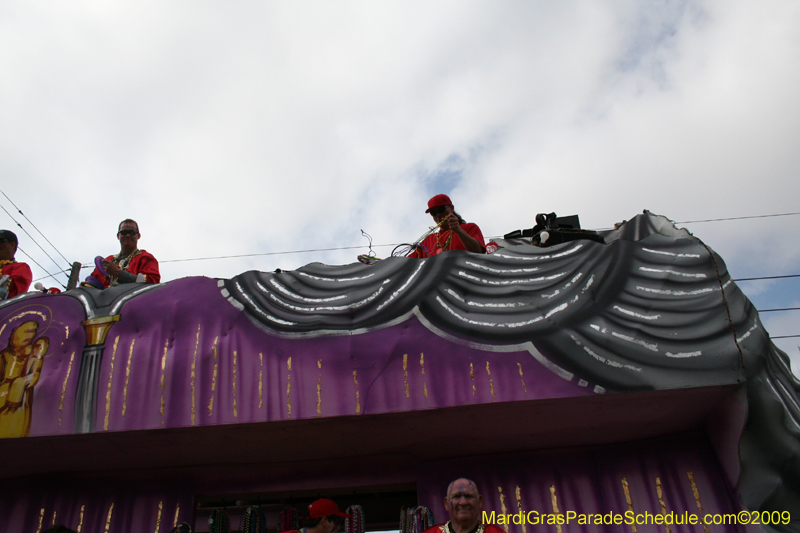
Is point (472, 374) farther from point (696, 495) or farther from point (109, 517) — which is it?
point (109, 517)

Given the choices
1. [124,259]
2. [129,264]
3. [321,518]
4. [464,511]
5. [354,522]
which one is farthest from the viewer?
[124,259]

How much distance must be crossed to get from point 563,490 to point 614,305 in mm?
1242

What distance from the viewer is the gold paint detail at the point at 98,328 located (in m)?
3.68

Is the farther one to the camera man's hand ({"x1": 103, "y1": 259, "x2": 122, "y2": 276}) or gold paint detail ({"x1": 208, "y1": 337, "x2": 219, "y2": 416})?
man's hand ({"x1": 103, "y1": 259, "x2": 122, "y2": 276})

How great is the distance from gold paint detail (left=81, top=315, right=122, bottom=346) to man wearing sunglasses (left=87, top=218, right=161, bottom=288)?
0.54 metres

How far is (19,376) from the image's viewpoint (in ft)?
11.9

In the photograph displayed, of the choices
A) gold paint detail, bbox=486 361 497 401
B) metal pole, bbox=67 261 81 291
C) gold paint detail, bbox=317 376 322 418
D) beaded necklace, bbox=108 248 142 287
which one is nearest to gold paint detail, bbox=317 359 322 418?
gold paint detail, bbox=317 376 322 418

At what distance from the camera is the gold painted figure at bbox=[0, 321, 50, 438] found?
3.46 m

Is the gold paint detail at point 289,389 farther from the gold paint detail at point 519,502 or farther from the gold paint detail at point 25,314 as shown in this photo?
the gold paint detail at point 25,314

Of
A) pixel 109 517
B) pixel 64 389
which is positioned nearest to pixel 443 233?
pixel 64 389

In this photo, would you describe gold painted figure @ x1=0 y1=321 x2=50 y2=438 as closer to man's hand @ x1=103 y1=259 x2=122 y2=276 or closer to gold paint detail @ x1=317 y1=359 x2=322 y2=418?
man's hand @ x1=103 y1=259 x2=122 y2=276

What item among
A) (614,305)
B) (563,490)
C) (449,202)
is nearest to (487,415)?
(563,490)

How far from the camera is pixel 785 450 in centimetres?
293

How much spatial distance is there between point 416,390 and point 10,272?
3.56 metres
